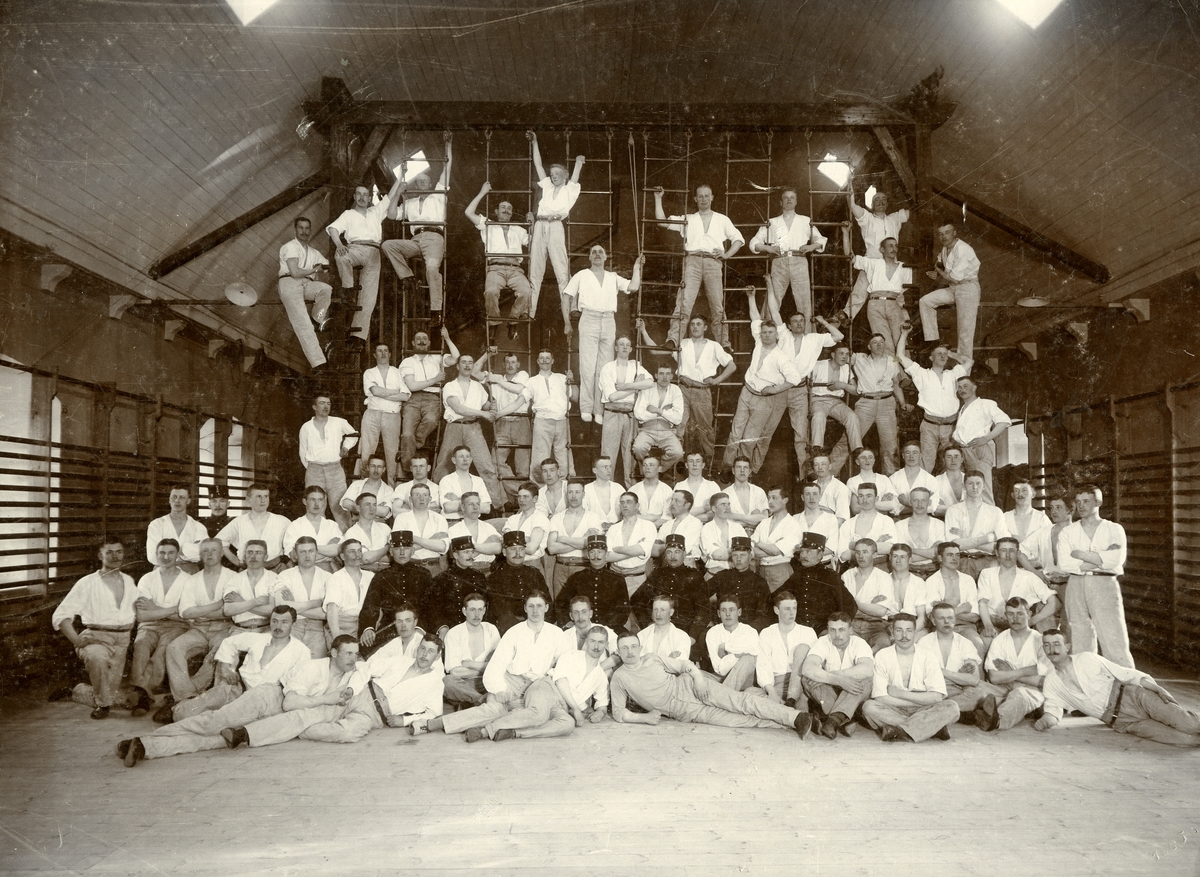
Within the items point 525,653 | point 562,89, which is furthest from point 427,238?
point 525,653

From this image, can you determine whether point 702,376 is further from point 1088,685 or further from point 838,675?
point 1088,685

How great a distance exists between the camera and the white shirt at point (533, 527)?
25.1ft

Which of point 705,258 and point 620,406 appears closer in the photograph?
point 620,406

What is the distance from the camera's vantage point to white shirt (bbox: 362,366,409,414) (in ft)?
29.0

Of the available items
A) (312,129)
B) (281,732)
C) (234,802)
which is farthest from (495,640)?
(312,129)

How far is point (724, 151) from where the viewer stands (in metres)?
12.2

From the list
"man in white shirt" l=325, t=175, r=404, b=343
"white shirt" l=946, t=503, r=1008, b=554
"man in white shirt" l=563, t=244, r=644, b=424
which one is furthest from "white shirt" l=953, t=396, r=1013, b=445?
"man in white shirt" l=325, t=175, r=404, b=343

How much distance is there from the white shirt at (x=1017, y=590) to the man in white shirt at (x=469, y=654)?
4074mm

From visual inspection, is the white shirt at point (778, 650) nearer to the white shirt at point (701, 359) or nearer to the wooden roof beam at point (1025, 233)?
the white shirt at point (701, 359)

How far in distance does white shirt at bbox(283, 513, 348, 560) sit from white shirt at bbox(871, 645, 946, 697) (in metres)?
4.65

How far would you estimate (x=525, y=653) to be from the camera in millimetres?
6359

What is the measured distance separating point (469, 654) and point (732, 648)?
6.69 feet

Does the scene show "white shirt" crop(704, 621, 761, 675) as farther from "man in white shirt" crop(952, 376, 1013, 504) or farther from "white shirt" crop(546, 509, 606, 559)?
"man in white shirt" crop(952, 376, 1013, 504)

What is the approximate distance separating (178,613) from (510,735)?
308cm
